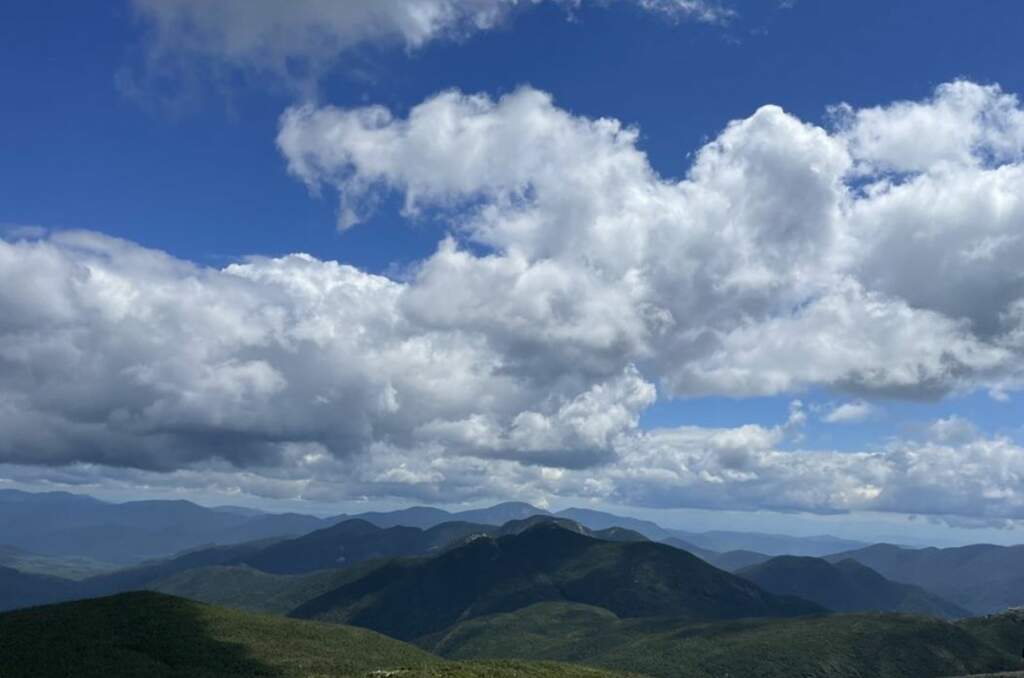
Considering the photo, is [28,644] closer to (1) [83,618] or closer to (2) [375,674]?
(1) [83,618]

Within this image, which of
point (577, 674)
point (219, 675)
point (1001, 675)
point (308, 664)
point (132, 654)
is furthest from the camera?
point (308, 664)

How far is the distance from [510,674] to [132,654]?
333ft

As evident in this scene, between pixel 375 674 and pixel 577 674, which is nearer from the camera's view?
pixel 375 674

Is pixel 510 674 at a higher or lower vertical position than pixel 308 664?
higher

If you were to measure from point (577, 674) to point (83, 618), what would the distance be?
140 m

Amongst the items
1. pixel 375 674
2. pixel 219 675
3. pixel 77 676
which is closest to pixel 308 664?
pixel 219 675

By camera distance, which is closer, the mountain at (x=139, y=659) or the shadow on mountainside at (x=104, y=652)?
the mountain at (x=139, y=659)

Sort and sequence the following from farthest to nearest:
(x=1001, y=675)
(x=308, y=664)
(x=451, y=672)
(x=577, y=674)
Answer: (x=308, y=664) → (x=577, y=674) → (x=1001, y=675) → (x=451, y=672)

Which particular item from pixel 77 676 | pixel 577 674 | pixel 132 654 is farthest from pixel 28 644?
pixel 577 674

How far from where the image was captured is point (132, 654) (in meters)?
172

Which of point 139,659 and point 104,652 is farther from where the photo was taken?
point 104,652

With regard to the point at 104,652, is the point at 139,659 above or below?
below

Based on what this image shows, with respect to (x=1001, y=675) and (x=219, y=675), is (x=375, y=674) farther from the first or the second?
(x=1001, y=675)

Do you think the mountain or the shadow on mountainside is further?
the shadow on mountainside
